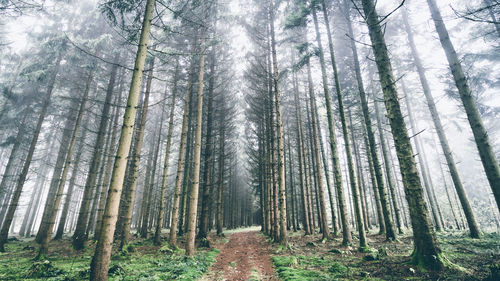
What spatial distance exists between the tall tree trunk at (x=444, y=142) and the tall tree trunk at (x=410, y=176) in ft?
25.6

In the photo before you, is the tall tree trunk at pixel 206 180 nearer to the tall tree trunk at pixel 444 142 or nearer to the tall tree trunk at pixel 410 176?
the tall tree trunk at pixel 410 176

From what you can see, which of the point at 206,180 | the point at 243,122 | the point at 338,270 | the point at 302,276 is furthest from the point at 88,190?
the point at 243,122

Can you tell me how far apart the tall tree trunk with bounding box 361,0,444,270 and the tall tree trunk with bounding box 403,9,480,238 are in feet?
25.6

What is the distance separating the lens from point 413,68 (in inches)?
588

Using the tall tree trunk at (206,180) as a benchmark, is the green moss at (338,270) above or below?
below

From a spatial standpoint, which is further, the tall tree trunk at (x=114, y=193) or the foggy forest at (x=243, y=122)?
the foggy forest at (x=243, y=122)

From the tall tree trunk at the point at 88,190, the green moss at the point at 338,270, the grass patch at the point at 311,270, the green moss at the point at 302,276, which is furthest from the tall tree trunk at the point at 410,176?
the tall tree trunk at the point at 88,190

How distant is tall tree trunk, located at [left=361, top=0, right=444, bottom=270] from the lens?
175 inches

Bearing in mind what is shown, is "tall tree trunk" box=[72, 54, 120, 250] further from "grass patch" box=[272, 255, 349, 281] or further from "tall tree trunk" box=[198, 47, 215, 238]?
"grass patch" box=[272, 255, 349, 281]

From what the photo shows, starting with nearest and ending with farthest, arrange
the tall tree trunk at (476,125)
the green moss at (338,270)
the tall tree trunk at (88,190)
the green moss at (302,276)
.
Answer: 1. the green moss at (302,276)
2. the green moss at (338,270)
3. the tall tree trunk at (476,125)
4. the tall tree trunk at (88,190)

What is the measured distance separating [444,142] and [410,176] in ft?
33.7

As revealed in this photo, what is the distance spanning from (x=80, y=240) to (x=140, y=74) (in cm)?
1050

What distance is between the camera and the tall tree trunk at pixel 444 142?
9.32m

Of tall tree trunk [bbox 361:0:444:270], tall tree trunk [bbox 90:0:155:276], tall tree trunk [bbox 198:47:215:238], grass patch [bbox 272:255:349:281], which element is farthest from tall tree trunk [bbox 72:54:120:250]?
tall tree trunk [bbox 361:0:444:270]
